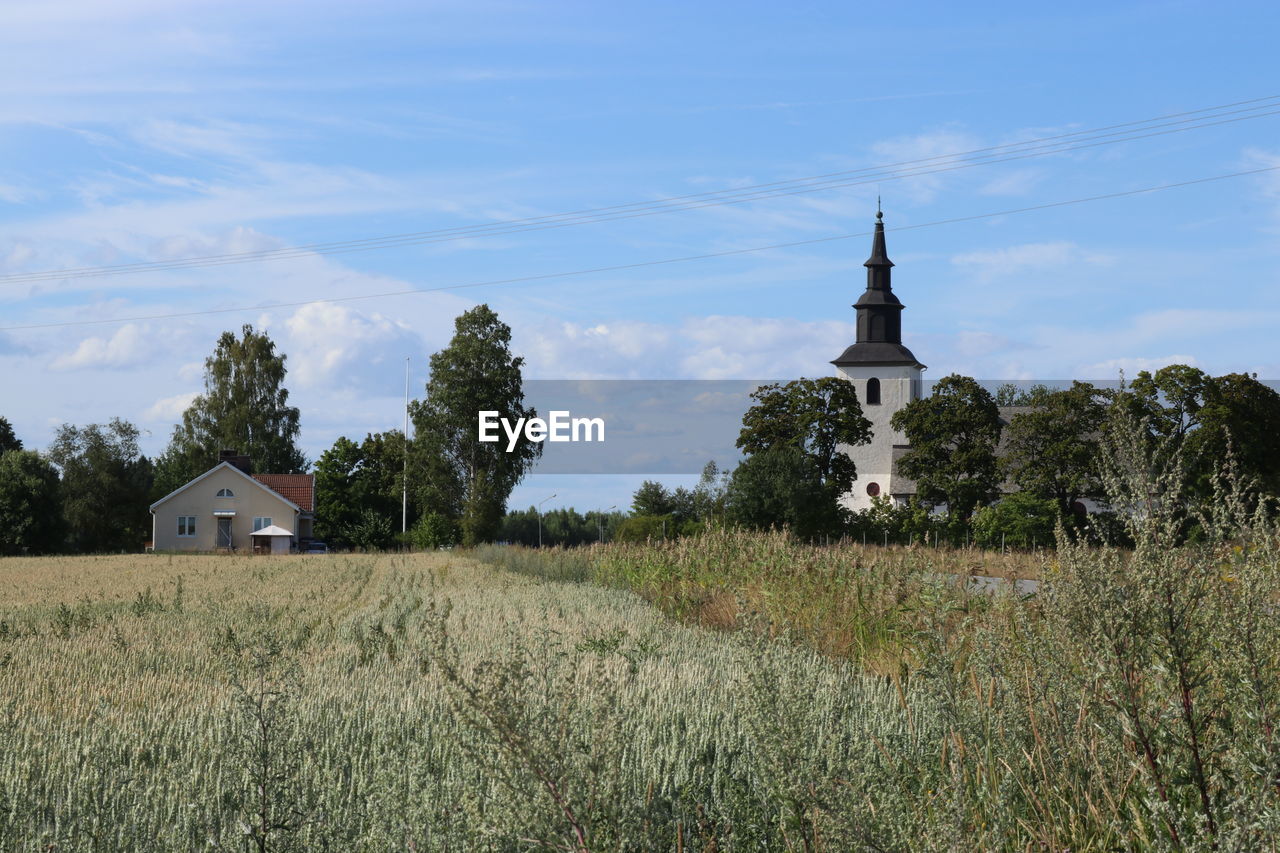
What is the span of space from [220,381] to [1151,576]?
211 ft

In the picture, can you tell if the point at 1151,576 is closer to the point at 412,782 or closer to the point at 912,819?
the point at 912,819

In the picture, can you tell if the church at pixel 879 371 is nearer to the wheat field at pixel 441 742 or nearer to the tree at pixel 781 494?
the tree at pixel 781 494

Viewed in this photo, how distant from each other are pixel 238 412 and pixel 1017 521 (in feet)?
140

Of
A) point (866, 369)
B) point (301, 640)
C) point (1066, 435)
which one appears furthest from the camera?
point (866, 369)

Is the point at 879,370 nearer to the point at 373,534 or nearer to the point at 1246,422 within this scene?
the point at 1246,422

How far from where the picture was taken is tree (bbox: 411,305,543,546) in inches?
2039

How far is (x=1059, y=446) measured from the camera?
46.8 meters

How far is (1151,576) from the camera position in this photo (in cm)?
337

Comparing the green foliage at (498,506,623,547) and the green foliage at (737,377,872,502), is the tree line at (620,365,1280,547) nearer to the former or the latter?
the green foliage at (737,377,872,502)

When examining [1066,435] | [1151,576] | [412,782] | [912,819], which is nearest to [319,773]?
[412,782]

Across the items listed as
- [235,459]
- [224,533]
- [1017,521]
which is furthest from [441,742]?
[224,533]

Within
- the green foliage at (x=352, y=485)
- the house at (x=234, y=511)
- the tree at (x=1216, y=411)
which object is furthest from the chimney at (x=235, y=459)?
the tree at (x=1216, y=411)

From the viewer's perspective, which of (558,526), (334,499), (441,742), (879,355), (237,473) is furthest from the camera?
(558,526)

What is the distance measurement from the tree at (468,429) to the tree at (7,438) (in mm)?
31330
